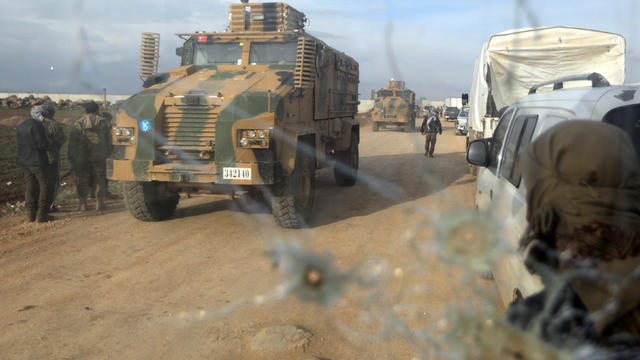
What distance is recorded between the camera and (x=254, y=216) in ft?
24.1

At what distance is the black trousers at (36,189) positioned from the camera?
269 inches

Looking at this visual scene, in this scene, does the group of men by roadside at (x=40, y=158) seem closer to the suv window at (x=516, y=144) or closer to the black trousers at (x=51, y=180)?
the black trousers at (x=51, y=180)

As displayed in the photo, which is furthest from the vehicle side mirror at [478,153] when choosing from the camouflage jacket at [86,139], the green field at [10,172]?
the green field at [10,172]

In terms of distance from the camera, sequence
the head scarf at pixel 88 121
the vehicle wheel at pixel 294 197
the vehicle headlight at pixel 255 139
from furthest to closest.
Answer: the head scarf at pixel 88 121 → the vehicle wheel at pixel 294 197 → the vehicle headlight at pixel 255 139

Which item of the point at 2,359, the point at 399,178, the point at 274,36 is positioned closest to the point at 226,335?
the point at 2,359

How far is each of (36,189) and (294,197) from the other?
3.50 m

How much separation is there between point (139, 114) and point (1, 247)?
2089 millimetres

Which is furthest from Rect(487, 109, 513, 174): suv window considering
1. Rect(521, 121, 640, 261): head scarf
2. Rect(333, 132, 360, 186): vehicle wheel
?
Rect(333, 132, 360, 186): vehicle wheel

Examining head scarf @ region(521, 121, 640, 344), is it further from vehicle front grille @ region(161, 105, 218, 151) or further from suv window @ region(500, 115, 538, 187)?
vehicle front grille @ region(161, 105, 218, 151)

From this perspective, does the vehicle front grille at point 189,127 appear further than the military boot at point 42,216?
No

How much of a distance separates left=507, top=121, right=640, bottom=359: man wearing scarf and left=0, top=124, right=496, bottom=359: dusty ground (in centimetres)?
29

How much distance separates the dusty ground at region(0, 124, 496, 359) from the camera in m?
3.46

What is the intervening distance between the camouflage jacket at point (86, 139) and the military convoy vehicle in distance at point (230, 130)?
4.54 ft

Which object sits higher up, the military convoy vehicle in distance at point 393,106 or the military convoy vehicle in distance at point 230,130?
the military convoy vehicle in distance at point 393,106
